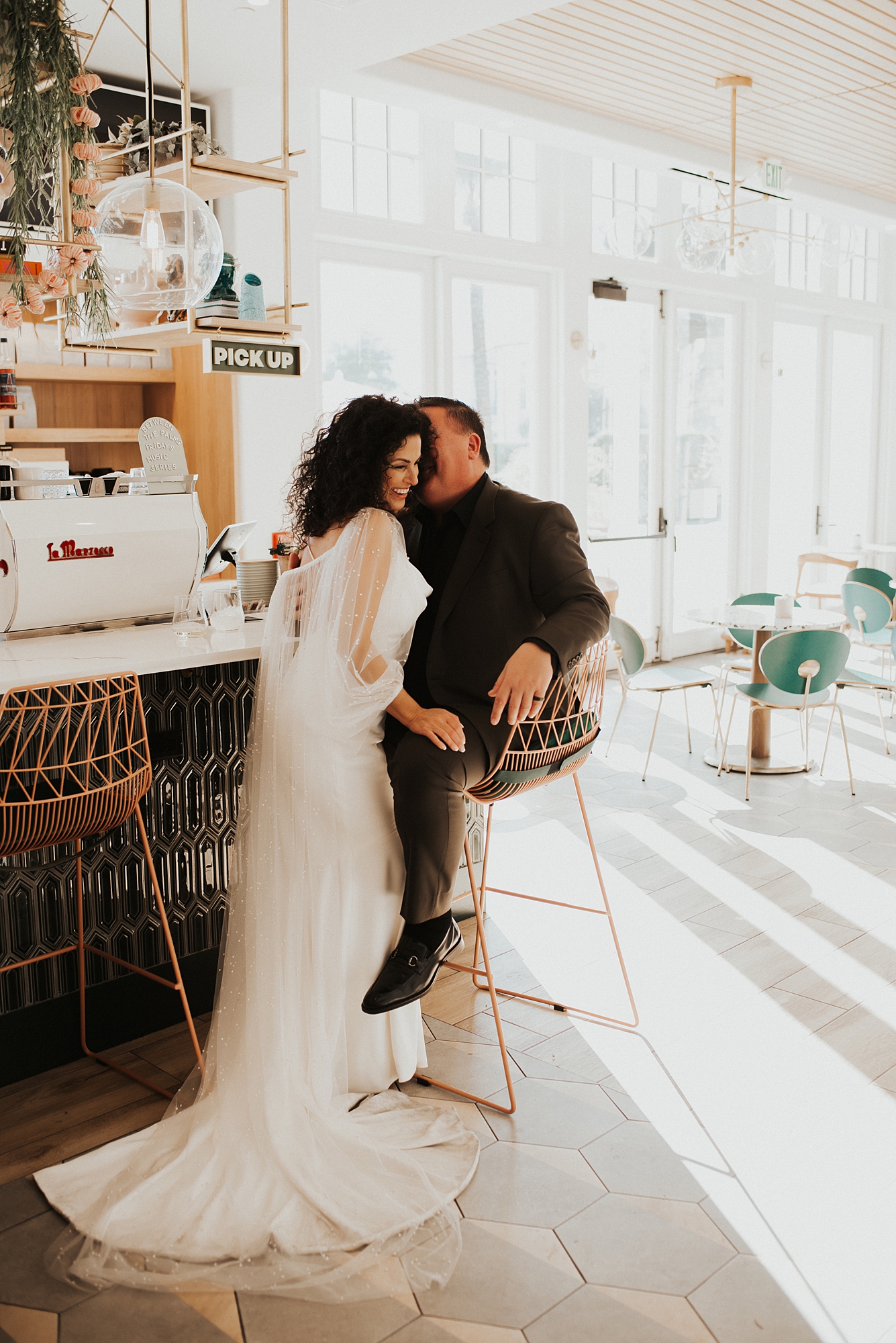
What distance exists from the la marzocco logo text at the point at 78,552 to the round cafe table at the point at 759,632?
3.47 meters

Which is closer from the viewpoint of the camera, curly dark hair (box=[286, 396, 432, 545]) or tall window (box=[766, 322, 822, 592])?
curly dark hair (box=[286, 396, 432, 545])

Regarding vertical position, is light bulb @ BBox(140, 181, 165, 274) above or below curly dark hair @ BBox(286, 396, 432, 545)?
Result: above

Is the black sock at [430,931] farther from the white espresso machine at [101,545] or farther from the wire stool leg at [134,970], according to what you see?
the white espresso machine at [101,545]

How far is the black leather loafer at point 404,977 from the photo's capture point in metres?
2.47

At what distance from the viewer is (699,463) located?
8938mm

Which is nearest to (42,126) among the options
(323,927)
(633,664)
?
(323,927)

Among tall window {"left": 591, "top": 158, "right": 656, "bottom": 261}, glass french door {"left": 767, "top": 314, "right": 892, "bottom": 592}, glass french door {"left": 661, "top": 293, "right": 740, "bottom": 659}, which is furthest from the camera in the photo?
glass french door {"left": 767, "top": 314, "right": 892, "bottom": 592}

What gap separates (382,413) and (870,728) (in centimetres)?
506

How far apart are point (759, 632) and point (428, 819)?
3.61 meters

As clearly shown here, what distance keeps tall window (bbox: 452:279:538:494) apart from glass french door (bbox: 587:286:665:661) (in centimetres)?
58

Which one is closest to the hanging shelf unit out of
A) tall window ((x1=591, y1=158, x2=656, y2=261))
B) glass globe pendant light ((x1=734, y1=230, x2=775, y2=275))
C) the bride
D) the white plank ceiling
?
the bride

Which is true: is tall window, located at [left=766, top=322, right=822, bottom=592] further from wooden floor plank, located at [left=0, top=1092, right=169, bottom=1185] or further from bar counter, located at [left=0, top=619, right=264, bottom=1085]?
wooden floor plank, located at [left=0, top=1092, right=169, bottom=1185]

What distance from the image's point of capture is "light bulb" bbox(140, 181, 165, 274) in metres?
2.85

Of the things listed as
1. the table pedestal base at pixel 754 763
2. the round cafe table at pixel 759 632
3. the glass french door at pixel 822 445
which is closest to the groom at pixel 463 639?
the round cafe table at pixel 759 632
